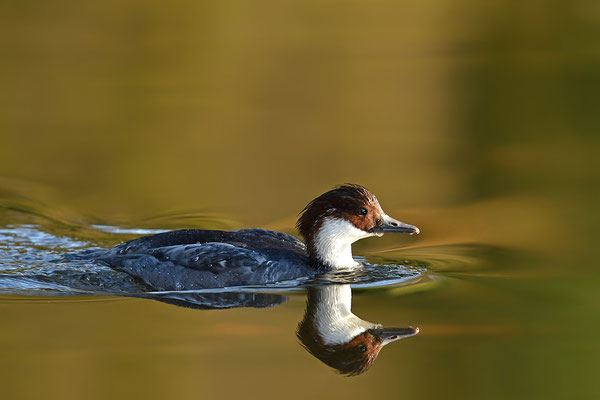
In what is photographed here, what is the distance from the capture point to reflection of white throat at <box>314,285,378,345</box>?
7809 millimetres

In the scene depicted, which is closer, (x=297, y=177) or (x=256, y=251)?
(x=256, y=251)

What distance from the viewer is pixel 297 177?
14.1m

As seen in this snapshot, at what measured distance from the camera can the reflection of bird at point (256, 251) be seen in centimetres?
974

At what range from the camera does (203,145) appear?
51.9 ft

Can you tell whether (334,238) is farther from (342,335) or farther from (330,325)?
(342,335)

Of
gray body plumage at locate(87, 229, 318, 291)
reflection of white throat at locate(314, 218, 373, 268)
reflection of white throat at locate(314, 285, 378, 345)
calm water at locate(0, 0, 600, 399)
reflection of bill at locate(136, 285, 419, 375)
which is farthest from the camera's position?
reflection of white throat at locate(314, 218, 373, 268)

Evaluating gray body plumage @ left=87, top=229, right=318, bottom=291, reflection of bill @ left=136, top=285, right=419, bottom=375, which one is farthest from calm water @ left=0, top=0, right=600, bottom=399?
gray body plumage @ left=87, top=229, right=318, bottom=291

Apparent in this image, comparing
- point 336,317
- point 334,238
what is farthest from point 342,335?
point 334,238

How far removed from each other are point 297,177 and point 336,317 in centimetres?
591

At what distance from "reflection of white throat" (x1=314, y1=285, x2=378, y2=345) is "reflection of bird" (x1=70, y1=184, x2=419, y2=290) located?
73 centimetres

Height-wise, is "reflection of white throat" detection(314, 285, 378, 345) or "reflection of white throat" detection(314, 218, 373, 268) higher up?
"reflection of white throat" detection(314, 218, 373, 268)

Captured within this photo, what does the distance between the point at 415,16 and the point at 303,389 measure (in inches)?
779

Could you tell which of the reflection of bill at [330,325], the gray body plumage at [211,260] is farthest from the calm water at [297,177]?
the gray body plumage at [211,260]

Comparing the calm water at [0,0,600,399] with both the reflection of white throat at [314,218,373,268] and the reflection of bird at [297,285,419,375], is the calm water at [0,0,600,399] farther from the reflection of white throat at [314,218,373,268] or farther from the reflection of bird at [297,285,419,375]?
the reflection of white throat at [314,218,373,268]
